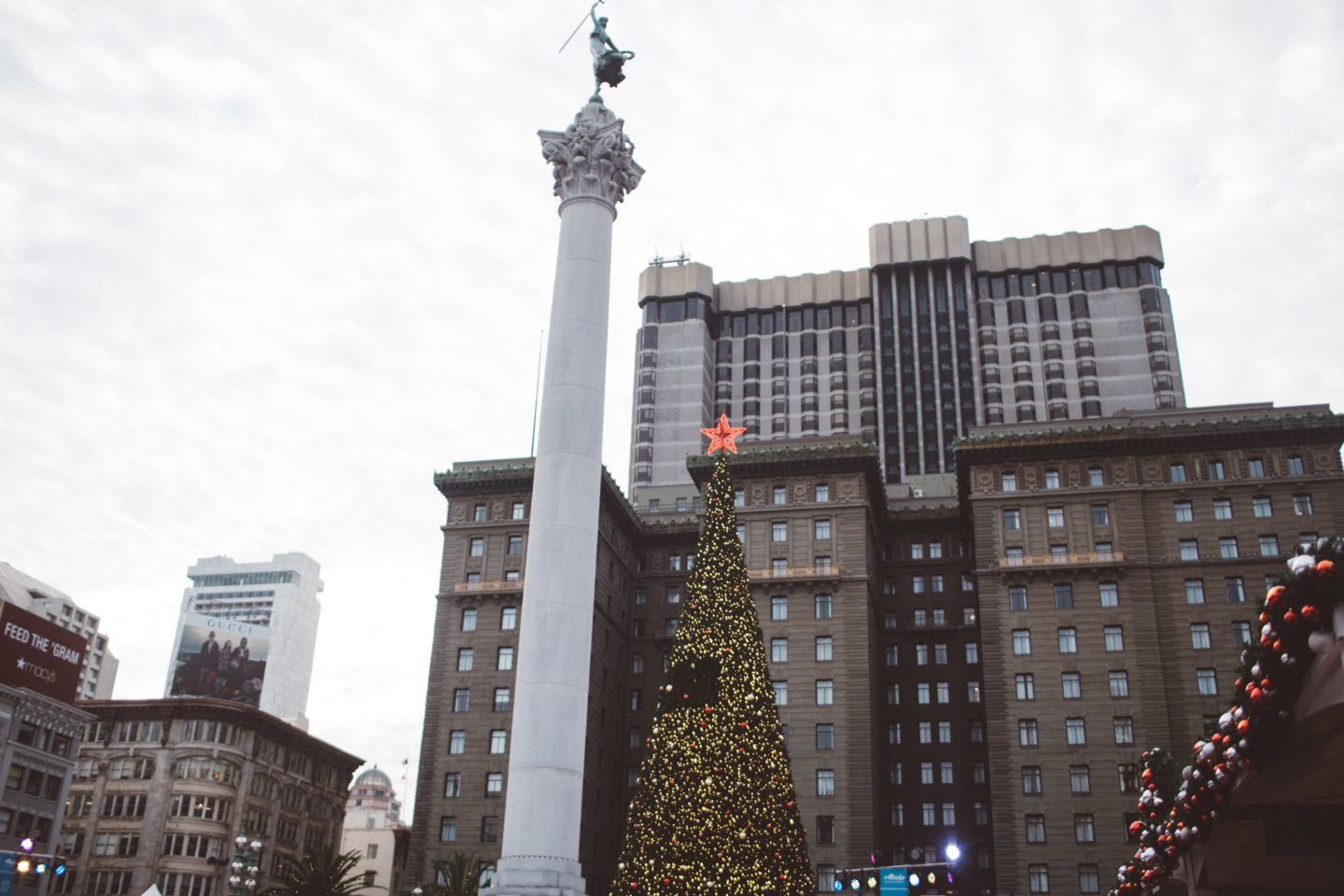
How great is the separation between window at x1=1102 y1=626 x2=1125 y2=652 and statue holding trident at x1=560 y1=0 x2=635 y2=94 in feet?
163

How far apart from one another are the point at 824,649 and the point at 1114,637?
18881mm

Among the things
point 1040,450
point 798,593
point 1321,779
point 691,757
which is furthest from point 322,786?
point 1321,779

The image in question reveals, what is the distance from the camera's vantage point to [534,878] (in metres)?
33.5

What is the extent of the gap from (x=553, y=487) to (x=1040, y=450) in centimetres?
5233

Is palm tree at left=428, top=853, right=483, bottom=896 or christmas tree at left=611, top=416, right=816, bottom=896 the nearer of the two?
christmas tree at left=611, top=416, right=816, bottom=896

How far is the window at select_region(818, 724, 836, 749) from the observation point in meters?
77.8

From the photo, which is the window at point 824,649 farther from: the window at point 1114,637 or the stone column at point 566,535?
the stone column at point 566,535

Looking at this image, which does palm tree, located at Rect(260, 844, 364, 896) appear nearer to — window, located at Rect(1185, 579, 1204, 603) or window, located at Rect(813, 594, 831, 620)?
window, located at Rect(813, 594, 831, 620)

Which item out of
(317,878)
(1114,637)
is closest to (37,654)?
(317,878)

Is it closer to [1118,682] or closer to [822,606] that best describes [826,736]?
[822,606]

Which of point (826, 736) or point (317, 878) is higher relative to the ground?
point (826, 736)

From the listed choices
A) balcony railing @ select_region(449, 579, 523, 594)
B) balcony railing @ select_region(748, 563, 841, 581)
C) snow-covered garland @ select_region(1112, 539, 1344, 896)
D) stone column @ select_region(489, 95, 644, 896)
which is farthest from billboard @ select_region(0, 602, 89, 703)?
snow-covered garland @ select_region(1112, 539, 1344, 896)

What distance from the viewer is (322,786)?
12344 centimetres

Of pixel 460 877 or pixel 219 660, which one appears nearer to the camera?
pixel 460 877
